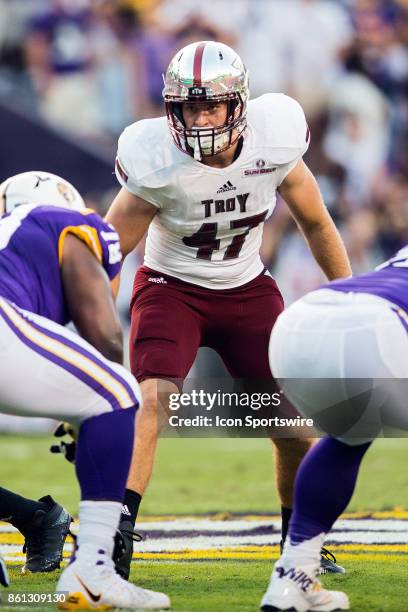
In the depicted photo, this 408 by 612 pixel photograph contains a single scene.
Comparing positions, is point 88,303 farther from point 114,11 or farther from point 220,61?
point 114,11

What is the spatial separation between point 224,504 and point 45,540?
185 cm

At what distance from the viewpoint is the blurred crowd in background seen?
9.78 metres

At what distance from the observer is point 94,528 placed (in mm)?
3131

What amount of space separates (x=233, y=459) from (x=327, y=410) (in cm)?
460

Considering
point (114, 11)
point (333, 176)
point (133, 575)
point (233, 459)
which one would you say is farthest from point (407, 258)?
point (114, 11)

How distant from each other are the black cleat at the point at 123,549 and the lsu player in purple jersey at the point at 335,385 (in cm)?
62

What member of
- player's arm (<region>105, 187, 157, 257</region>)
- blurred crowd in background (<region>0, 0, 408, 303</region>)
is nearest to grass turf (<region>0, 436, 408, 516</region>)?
player's arm (<region>105, 187, 157, 257</region>)

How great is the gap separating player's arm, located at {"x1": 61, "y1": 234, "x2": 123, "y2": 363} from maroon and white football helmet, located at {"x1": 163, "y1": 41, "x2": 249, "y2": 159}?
1.02m

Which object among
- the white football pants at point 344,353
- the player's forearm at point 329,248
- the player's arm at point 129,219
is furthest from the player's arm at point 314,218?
the white football pants at point 344,353

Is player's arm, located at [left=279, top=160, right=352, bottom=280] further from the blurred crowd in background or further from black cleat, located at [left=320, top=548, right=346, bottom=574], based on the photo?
the blurred crowd in background

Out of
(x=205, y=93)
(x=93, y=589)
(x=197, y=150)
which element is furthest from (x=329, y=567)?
(x=205, y=93)

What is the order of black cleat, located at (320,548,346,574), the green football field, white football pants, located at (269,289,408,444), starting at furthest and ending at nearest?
black cleat, located at (320,548,346,574), the green football field, white football pants, located at (269,289,408,444)

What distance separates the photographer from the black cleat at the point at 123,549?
141 inches

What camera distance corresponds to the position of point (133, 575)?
388cm
